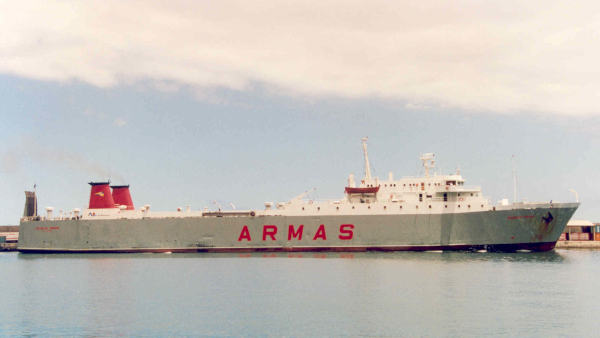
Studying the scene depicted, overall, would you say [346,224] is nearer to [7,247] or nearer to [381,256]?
[381,256]

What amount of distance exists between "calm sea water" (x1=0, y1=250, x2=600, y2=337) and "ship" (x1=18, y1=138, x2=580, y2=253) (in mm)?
3552

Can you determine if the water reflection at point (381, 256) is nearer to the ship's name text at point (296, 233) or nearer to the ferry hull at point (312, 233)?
the ferry hull at point (312, 233)

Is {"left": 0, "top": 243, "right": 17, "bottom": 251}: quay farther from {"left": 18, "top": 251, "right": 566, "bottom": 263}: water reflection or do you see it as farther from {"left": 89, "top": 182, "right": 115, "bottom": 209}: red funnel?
{"left": 89, "top": 182, "right": 115, "bottom": 209}: red funnel

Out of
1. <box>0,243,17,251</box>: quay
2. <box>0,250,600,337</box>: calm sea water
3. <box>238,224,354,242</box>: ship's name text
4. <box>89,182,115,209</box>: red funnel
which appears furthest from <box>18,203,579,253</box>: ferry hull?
<box>0,243,17,251</box>: quay

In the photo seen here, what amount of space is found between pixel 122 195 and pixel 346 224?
1766 centimetres

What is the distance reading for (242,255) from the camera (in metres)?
37.5

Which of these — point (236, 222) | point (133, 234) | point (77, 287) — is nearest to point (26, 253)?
point (133, 234)

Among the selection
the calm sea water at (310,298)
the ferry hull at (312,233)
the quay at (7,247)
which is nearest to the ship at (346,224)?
the ferry hull at (312,233)

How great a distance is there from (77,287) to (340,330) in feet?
44.4

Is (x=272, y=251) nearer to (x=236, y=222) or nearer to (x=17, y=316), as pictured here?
(x=236, y=222)

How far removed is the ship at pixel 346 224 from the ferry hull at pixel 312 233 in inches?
2.5

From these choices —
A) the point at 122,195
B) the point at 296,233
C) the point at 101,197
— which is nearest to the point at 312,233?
the point at 296,233

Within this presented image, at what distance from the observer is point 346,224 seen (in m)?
37.7

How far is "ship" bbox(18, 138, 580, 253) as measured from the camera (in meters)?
35.8
